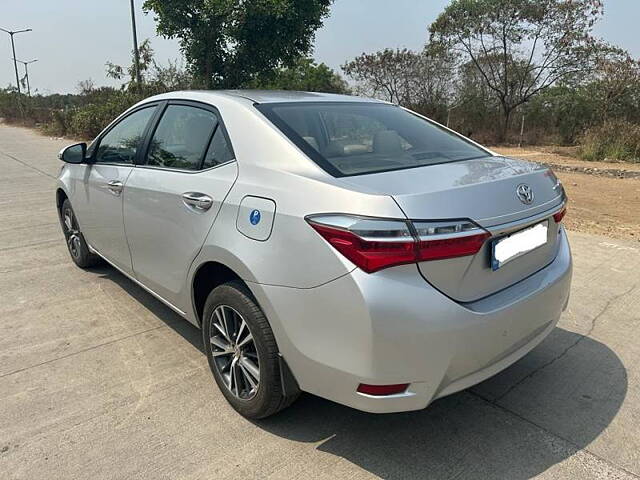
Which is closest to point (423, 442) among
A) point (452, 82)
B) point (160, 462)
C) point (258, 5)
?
point (160, 462)

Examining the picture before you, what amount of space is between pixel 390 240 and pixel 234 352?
1.11 meters

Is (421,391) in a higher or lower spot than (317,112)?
lower

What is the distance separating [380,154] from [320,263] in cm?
87

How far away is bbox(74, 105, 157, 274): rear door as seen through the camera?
3.39m

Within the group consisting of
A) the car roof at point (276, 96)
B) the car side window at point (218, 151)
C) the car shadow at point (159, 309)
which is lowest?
the car shadow at point (159, 309)

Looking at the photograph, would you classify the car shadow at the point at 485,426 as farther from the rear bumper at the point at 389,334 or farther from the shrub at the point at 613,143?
the shrub at the point at 613,143

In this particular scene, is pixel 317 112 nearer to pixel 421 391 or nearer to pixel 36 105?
pixel 421 391

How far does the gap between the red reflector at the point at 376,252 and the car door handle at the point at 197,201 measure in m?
0.91

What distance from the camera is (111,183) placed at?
3453mm

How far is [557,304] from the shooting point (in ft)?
8.17

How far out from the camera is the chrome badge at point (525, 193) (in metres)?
2.21

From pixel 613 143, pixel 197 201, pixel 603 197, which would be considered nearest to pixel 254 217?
pixel 197 201

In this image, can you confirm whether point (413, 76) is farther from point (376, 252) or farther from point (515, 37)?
point (376, 252)

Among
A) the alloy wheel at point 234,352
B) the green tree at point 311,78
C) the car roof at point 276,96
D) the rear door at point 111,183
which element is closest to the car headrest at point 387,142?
the car roof at point 276,96
